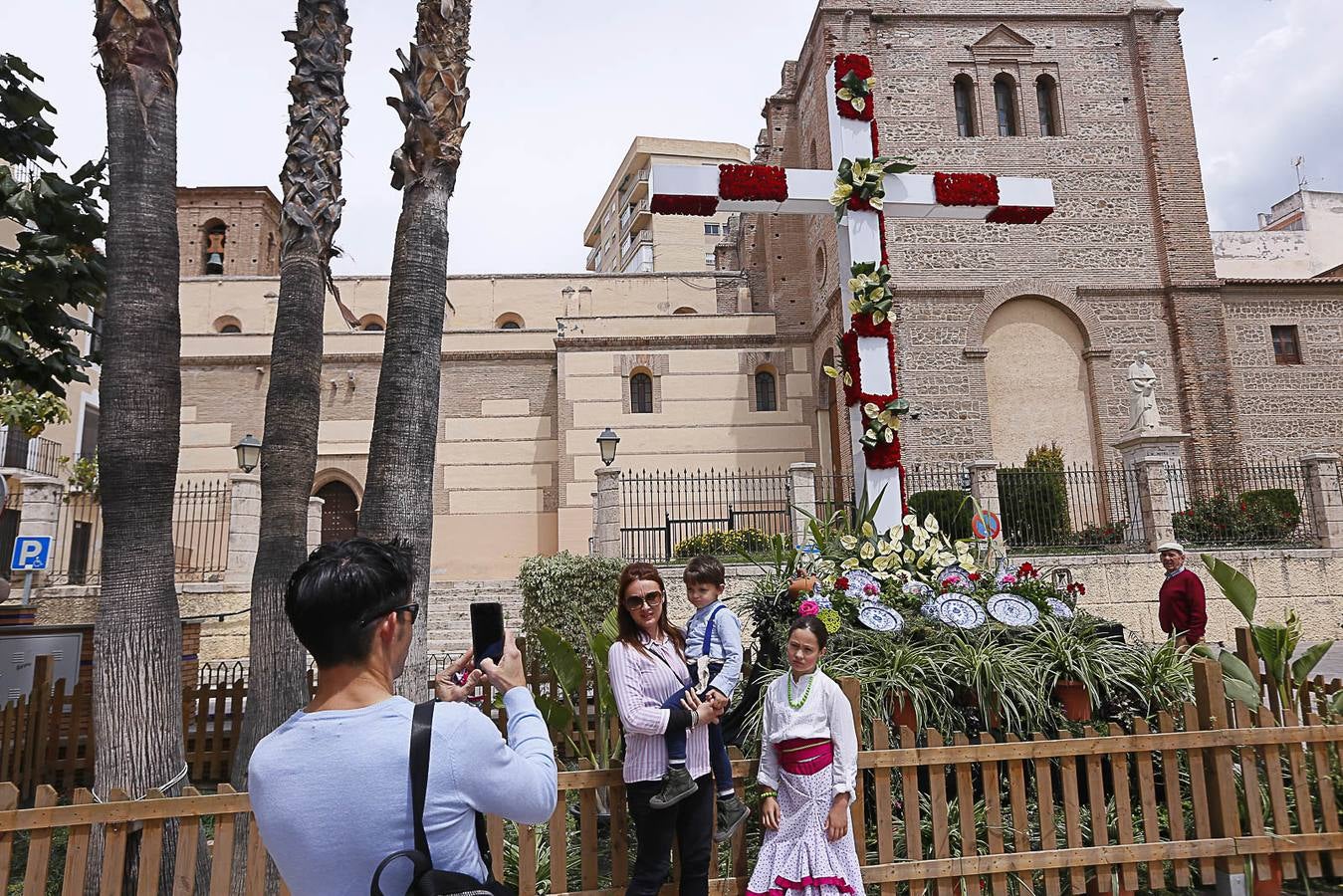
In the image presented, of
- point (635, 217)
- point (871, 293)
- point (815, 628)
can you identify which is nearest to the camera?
point (815, 628)

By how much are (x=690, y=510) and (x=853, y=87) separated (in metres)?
13.8

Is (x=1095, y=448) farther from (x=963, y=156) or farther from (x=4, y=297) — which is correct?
(x=4, y=297)

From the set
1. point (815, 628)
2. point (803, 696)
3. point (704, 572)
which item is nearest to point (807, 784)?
point (803, 696)

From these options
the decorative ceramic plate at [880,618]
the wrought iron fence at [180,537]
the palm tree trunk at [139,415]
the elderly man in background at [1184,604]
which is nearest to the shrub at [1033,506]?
the elderly man in background at [1184,604]

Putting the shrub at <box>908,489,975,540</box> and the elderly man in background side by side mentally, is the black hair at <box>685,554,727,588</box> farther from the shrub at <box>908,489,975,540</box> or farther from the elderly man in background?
the shrub at <box>908,489,975,540</box>

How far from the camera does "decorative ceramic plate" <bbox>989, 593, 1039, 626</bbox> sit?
16.8 feet

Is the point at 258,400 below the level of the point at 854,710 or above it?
above

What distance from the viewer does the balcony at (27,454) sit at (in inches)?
883

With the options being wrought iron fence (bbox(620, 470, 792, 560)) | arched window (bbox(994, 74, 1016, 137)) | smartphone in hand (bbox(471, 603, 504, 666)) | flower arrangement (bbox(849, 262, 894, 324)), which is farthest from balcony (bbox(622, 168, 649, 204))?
smartphone in hand (bbox(471, 603, 504, 666))

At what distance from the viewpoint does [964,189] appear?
7777mm

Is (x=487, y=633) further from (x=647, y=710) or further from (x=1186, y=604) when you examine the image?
(x=1186, y=604)

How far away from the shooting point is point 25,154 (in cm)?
668

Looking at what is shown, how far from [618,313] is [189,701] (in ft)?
73.2

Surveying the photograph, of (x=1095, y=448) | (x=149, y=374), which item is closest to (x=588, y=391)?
(x=1095, y=448)
